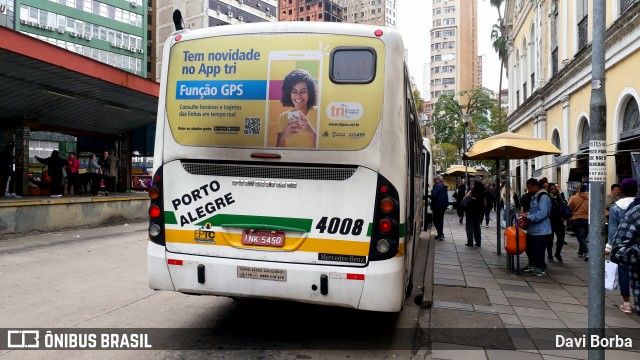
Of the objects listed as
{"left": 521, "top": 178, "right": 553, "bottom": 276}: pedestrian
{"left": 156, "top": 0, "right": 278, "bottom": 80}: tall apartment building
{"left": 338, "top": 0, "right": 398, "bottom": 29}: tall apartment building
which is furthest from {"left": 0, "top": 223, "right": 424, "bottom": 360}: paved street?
{"left": 338, "top": 0, "right": 398, "bottom": 29}: tall apartment building

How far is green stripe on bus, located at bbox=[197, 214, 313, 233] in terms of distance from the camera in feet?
13.8

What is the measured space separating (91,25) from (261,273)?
172 ft

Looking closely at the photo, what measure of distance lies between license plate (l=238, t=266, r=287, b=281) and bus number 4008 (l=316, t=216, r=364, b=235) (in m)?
0.54

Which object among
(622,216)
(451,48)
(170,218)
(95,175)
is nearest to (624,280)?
(622,216)

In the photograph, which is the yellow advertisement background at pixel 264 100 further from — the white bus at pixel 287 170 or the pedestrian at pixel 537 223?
the pedestrian at pixel 537 223

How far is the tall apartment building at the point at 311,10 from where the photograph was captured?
4481 inches

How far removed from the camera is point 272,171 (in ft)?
14.1

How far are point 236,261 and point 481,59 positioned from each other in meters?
157

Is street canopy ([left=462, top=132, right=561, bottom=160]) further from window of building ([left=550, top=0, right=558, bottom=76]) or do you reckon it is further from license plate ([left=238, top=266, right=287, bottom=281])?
window of building ([left=550, top=0, right=558, bottom=76])

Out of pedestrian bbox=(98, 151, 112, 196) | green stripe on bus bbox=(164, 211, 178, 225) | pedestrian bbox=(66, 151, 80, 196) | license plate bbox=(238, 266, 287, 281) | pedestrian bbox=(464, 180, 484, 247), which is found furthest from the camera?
pedestrian bbox=(98, 151, 112, 196)

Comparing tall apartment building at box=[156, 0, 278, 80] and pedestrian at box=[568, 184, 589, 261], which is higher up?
tall apartment building at box=[156, 0, 278, 80]

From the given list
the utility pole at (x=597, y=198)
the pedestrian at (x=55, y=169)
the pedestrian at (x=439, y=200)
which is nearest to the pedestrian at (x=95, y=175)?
the pedestrian at (x=55, y=169)

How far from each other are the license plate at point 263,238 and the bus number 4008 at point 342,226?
1.26 feet

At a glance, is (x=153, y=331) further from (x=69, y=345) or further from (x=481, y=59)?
(x=481, y=59)
